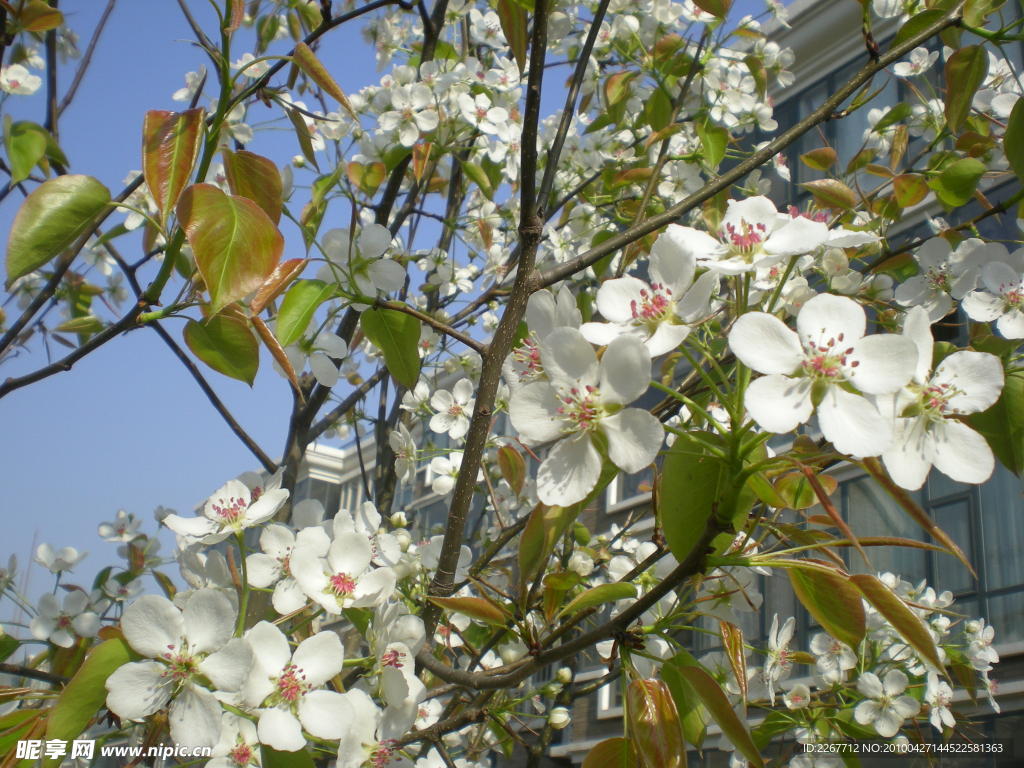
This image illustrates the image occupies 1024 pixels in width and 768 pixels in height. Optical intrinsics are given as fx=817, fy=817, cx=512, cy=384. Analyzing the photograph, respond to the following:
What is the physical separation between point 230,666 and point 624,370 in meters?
0.49

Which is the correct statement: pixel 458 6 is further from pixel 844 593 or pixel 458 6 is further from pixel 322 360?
pixel 844 593

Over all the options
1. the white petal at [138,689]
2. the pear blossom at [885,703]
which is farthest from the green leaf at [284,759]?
the pear blossom at [885,703]

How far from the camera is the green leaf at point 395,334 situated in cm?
105

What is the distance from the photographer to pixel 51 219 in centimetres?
81

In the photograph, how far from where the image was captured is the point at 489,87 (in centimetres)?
197

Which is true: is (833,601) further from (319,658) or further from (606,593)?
(319,658)

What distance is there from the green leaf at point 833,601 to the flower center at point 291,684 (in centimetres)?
51

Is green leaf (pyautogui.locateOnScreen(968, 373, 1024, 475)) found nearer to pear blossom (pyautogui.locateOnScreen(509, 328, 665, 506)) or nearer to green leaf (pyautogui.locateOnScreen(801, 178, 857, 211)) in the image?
pear blossom (pyautogui.locateOnScreen(509, 328, 665, 506))

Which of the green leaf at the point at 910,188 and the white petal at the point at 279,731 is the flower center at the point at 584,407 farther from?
the green leaf at the point at 910,188

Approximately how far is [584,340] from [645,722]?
0.37 m

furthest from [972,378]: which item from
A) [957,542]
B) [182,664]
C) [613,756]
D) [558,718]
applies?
[957,542]

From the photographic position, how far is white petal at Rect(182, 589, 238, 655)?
85 cm

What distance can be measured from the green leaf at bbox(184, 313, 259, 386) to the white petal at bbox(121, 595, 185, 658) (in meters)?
0.26

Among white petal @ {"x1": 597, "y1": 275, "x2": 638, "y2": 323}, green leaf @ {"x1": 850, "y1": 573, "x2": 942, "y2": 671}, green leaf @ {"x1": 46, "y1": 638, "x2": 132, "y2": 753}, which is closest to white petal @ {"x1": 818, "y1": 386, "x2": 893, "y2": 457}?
green leaf @ {"x1": 850, "y1": 573, "x2": 942, "y2": 671}
